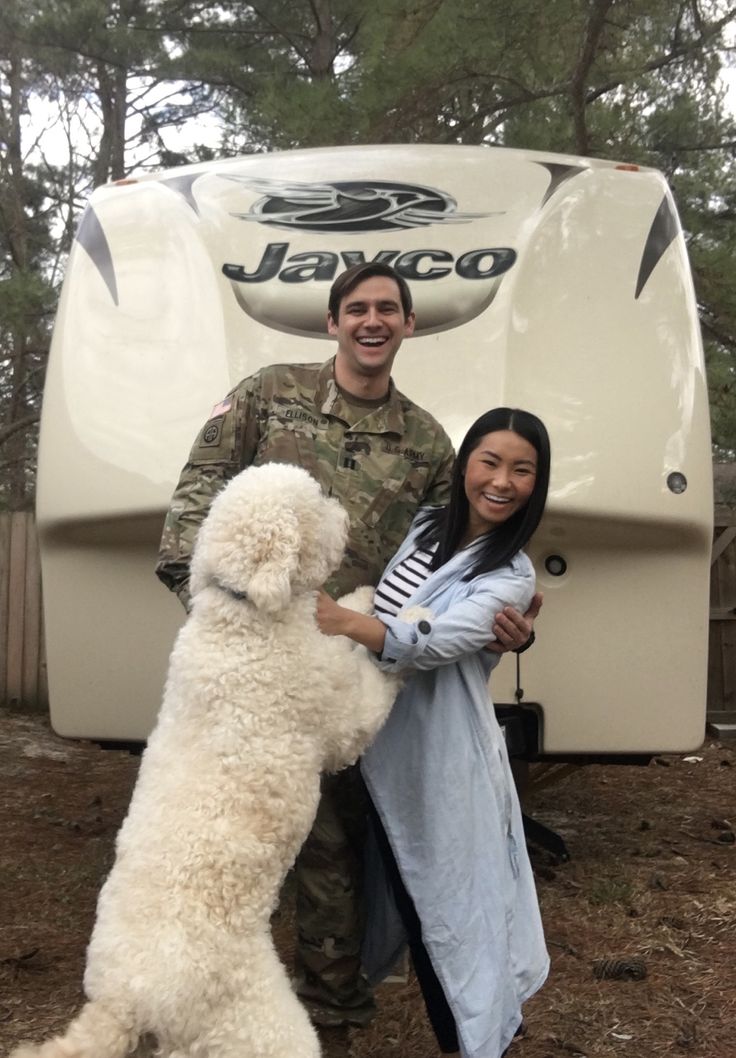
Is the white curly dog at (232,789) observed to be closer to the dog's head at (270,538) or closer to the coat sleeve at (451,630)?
the dog's head at (270,538)

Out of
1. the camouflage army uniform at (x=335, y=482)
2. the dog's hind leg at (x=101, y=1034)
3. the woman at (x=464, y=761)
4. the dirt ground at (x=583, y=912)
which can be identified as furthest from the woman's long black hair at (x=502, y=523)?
the dirt ground at (x=583, y=912)

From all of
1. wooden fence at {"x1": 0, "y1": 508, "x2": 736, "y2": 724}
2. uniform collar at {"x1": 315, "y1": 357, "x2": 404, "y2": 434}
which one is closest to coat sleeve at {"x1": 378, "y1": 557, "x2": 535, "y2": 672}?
uniform collar at {"x1": 315, "y1": 357, "x2": 404, "y2": 434}

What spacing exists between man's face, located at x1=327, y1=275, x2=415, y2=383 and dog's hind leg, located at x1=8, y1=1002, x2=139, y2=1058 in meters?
1.85

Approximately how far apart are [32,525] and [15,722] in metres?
1.68

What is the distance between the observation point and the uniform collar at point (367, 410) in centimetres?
333

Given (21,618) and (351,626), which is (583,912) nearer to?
(351,626)

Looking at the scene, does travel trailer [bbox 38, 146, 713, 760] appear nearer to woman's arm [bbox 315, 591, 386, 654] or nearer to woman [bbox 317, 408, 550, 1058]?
woman [bbox 317, 408, 550, 1058]

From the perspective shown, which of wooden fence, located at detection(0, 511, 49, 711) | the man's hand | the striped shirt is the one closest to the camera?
the man's hand

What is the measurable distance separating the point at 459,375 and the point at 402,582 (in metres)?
1.22

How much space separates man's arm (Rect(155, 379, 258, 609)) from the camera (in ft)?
10.2

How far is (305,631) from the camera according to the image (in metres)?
2.70

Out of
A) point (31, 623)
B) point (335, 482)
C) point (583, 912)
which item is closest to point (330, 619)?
point (335, 482)

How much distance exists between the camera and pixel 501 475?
2951mm

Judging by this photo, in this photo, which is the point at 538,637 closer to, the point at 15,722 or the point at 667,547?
the point at 667,547
